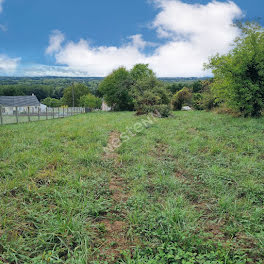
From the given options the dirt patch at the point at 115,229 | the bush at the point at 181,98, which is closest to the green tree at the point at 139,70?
the bush at the point at 181,98

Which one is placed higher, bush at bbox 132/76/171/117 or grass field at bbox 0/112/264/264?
bush at bbox 132/76/171/117

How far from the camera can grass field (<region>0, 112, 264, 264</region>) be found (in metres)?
1.74

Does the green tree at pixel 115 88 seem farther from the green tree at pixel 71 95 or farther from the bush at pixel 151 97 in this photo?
the green tree at pixel 71 95

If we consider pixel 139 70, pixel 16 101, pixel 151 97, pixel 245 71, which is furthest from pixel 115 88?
pixel 245 71

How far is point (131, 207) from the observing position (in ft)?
8.11

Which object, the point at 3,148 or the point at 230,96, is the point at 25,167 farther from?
the point at 230,96

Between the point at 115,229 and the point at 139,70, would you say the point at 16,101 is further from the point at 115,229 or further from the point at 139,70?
the point at 115,229

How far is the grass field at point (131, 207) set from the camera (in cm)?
174

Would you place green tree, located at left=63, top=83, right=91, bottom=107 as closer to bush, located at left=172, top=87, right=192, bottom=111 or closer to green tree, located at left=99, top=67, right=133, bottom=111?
green tree, located at left=99, top=67, right=133, bottom=111

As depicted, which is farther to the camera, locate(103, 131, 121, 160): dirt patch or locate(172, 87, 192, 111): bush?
locate(172, 87, 192, 111): bush

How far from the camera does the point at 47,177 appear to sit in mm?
3199

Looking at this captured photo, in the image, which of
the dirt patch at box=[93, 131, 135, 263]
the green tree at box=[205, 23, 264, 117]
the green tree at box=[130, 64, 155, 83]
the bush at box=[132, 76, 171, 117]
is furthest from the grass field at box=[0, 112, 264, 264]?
the green tree at box=[130, 64, 155, 83]

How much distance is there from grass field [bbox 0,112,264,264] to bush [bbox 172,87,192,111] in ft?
76.2

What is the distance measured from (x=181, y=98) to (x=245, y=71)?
1802 cm
